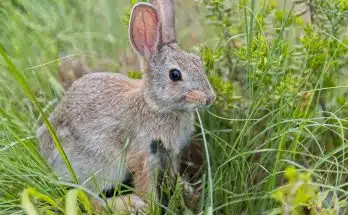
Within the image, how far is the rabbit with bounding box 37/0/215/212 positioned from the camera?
4328mm

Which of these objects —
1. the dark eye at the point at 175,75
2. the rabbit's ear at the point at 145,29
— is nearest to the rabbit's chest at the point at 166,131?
the dark eye at the point at 175,75

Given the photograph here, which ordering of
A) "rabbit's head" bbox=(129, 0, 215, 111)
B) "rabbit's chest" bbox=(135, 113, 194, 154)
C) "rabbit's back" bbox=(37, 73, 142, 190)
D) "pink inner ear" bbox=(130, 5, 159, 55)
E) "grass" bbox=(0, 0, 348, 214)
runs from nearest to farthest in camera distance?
"grass" bbox=(0, 0, 348, 214), "rabbit's head" bbox=(129, 0, 215, 111), "pink inner ear" bbox=(130, 5, 159, 55), "rabbit's chest" bbox=(135, 113, 194, 154), "rabbit's back" bbox=(37, 73, 142, 190)

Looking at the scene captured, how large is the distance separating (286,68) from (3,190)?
1.91 meters

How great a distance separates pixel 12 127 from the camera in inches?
182

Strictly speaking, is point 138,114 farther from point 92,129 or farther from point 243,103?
point 243,103

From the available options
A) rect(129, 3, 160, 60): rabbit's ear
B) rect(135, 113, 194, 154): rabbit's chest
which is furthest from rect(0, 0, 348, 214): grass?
rect(129, 3, 160, 60): rabbit's ear

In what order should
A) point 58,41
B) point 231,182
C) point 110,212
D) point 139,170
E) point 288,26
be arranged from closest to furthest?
point 110,212, point 231,182, point 139,170, point 288,26, point 58,41

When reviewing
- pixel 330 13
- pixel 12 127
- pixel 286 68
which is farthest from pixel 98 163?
pixel 330 13

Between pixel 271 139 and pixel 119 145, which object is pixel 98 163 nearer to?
pixel 119 145

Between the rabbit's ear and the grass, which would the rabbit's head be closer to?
the rabbit's ear

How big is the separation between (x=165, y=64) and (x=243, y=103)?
0.60 metres

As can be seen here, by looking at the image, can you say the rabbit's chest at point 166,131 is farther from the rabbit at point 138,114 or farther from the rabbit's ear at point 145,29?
the rabbit's ear at point 145,29

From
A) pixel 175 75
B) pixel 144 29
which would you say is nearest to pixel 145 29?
pixel 144 29

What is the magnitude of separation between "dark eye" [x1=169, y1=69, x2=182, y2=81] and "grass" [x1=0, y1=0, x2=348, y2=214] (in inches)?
11.9
